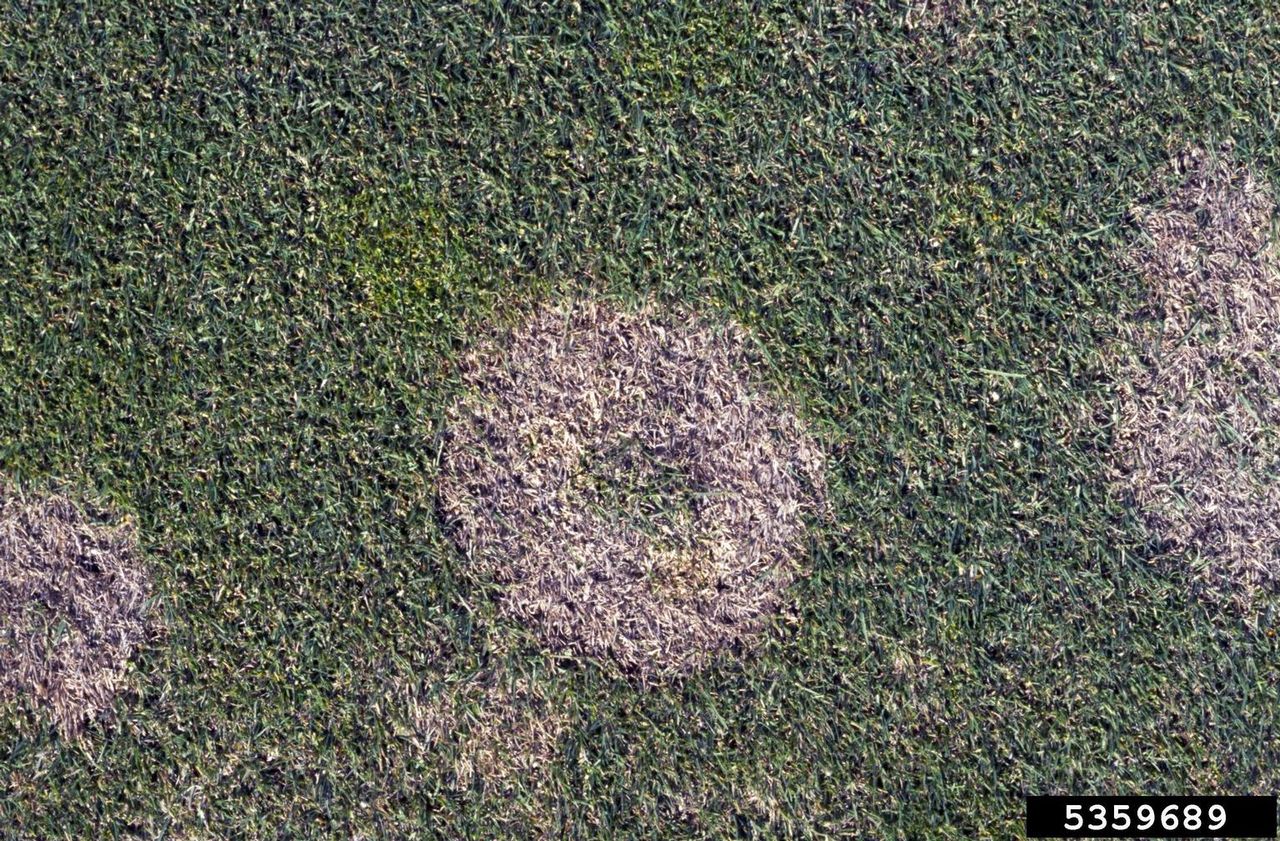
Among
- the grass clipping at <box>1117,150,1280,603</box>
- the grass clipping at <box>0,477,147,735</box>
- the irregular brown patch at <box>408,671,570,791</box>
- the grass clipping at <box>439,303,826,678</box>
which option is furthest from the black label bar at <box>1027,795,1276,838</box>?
the grass clipping at <box>0,477,147,735</box>

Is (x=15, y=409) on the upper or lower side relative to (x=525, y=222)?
lower

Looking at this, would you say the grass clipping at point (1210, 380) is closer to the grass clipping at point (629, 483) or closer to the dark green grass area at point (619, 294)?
the dark green grass area at point (619, 294)

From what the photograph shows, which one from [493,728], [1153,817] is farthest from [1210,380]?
[493,728]

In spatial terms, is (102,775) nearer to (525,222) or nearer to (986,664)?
(525,222)

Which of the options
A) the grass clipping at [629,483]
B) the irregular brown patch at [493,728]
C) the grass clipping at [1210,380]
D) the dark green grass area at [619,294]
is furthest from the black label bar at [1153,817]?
the irregular brown patch at [493,728]

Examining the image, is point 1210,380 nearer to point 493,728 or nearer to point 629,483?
point 629,483

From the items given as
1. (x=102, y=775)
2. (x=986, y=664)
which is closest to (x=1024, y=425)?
(x=986, y=664)
